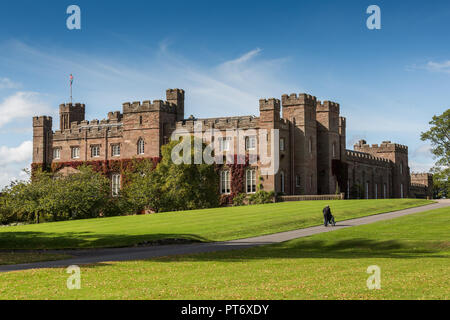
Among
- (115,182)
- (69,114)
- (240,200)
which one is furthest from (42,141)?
(240,200)

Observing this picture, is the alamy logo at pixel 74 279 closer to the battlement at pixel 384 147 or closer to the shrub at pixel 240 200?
the shrub at pixel 240 200

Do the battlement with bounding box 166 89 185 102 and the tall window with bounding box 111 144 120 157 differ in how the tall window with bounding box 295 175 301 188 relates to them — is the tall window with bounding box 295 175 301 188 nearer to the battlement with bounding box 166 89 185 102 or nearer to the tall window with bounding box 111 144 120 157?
the battlement with bounding box 166 89 185 102

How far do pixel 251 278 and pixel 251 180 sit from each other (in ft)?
135

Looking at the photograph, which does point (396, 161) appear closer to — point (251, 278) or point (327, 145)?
point (327, 145)

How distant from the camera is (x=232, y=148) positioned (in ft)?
187

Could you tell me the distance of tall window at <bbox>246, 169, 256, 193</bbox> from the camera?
5528 cm

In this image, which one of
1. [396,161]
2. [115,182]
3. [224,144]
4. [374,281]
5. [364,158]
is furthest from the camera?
[396,161]

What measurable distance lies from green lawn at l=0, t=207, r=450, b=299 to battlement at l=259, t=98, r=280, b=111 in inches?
1245

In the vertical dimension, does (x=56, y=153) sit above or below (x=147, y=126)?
below

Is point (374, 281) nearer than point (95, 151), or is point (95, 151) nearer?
point (374, 281)

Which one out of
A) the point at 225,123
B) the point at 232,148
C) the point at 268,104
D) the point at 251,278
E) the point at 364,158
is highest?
the point at 268,104

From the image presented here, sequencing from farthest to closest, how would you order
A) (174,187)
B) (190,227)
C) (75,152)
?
(75,152) → (174,187) → (190,227)

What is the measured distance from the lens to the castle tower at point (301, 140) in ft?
187

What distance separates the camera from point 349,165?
64562 mm
